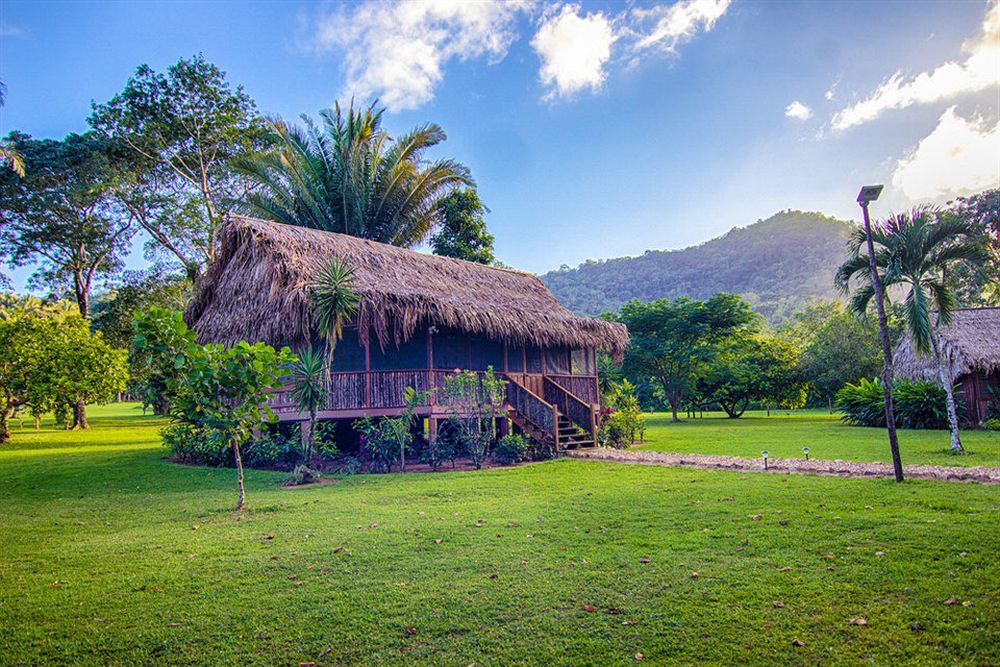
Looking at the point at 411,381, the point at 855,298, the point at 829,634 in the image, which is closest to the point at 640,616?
the point at 829,634

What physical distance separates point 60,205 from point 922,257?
94.7 feet

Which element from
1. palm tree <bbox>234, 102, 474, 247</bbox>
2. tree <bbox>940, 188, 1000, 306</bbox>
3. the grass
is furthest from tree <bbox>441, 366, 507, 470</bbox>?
tree <bbox>940, 188, 1000, 306</bbox>

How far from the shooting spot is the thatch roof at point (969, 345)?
688 inches

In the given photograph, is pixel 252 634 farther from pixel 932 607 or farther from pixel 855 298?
pixel 855 298

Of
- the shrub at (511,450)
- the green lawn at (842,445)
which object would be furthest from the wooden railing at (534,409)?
the green lawn at (842,445)

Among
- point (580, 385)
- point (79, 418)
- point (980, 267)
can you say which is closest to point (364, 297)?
point (580, 385)

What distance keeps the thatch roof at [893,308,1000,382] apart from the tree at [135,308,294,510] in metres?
17.3

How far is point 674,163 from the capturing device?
19.7 metres

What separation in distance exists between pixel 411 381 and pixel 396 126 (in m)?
15.0

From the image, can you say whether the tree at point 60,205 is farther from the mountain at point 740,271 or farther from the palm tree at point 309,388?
the mountain at point 740,271

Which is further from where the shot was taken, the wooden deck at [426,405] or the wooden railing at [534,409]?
the wooden railing at [534,409]

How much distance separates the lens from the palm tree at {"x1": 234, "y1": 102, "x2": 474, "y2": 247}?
74.3 ft

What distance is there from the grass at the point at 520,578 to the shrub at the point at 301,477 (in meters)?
2.28

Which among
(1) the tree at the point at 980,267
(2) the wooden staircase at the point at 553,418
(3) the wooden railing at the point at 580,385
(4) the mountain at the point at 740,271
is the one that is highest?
(4) the mountain at the point at 740,271
